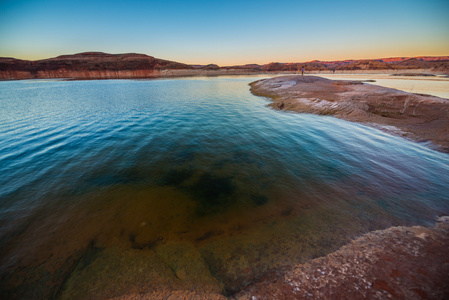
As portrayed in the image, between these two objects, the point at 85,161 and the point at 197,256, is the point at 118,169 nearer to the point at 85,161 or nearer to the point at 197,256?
the point at 85,161

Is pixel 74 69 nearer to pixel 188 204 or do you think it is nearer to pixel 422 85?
pixel 188 204

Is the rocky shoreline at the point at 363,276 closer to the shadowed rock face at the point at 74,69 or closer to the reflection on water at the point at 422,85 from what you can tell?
the reflection on water at the point at 422,85

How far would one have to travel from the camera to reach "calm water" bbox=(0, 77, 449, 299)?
362 cm

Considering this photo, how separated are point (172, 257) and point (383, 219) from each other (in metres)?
6.38

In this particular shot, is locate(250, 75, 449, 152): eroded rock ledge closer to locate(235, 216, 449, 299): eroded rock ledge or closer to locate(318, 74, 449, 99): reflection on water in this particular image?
locate(318, 74, 449, 99): reflection on water

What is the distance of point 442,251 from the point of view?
379 centimetres

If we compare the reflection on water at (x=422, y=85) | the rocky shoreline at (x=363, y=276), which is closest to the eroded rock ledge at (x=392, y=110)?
the reflection on water at (x=422, y=85)

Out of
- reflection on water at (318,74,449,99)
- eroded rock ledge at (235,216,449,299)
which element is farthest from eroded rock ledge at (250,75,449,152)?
eroded rock ledge at (235,216,449,299)

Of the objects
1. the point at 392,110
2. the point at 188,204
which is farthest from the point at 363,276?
the point at 392,110

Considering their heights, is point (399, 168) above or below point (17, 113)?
below

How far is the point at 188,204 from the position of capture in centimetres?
560

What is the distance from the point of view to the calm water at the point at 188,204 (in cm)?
362

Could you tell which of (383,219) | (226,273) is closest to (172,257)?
(226,273)

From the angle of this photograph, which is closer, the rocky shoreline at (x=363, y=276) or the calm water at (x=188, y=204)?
the rocky shoreline at (x=363, y=276)
